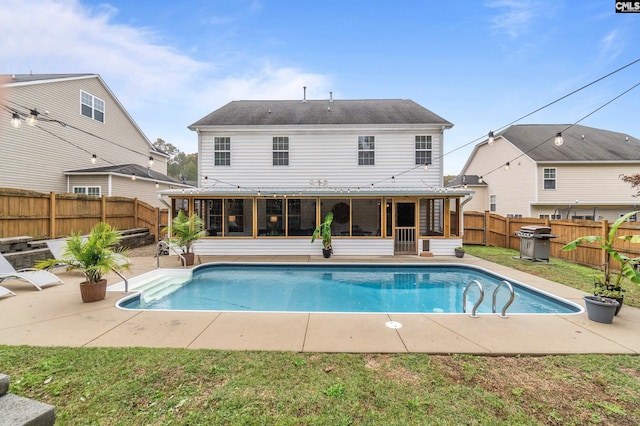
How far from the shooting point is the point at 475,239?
46.0ft

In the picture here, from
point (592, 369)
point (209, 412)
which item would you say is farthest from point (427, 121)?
point (209, 412)

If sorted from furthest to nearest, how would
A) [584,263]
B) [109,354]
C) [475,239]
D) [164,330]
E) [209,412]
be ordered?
[475,239] < [584,263] < [164,330] < [109,354] < [209,412]

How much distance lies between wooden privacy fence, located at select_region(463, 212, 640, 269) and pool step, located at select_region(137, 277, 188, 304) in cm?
1303

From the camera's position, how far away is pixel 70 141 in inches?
556

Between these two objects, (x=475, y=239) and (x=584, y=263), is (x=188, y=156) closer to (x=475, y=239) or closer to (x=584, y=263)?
(x=475, y=239)

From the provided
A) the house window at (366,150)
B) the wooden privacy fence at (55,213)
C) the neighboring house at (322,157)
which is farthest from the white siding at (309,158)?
the wooden privacy fence at (55,213)

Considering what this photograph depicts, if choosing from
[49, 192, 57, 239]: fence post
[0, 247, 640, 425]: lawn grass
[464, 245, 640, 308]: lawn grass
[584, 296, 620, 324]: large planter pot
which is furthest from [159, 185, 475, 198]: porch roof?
[0, 247, 640, 425]: lawn grass

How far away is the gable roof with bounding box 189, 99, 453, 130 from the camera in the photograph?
1288 centimetres

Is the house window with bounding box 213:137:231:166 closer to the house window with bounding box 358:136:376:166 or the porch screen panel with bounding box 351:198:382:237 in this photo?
the house window with bounding box 358:136:376:166

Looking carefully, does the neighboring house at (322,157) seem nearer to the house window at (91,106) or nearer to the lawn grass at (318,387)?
the house window at (91,106)

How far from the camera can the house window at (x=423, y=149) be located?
12656 millimetres

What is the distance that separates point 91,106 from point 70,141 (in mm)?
2536

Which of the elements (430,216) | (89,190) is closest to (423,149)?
(430,216)

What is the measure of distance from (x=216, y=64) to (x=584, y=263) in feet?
63.3
